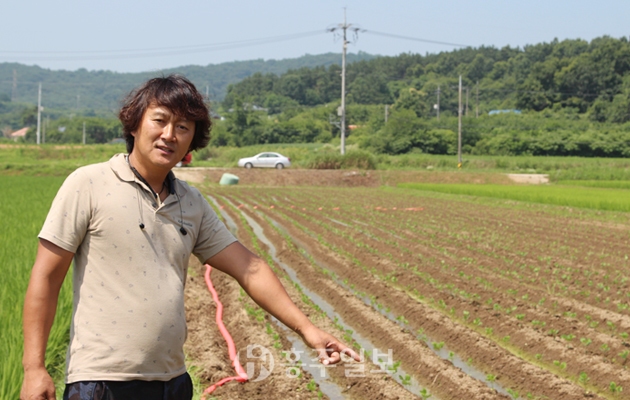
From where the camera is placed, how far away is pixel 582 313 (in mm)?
7645

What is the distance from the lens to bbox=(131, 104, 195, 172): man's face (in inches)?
96.8

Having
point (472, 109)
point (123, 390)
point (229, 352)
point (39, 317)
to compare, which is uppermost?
point (472, 109)

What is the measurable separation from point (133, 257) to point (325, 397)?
3.19m

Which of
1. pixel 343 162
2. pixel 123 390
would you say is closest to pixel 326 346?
pixel 123 390

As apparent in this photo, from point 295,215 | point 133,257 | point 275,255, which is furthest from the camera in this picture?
point 295,215

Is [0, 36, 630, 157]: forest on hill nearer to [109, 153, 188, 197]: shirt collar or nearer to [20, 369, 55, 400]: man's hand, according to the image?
[109, 153, 188, 197]: shirt collar

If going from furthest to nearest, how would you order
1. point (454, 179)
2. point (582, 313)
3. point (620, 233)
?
point (454, 179) < point (620, 233) < point (582, 313)

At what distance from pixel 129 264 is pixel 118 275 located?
0.05 metres

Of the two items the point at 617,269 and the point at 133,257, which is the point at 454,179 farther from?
the point at 133,257

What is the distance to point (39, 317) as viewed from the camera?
2.28 metres

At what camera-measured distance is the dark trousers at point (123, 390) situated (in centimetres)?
226

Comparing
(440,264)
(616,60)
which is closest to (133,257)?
(440,264)

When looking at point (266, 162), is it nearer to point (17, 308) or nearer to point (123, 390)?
point (17, 308)

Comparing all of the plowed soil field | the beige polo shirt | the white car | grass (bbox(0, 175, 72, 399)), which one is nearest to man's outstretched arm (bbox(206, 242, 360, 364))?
the beige polo shirt
